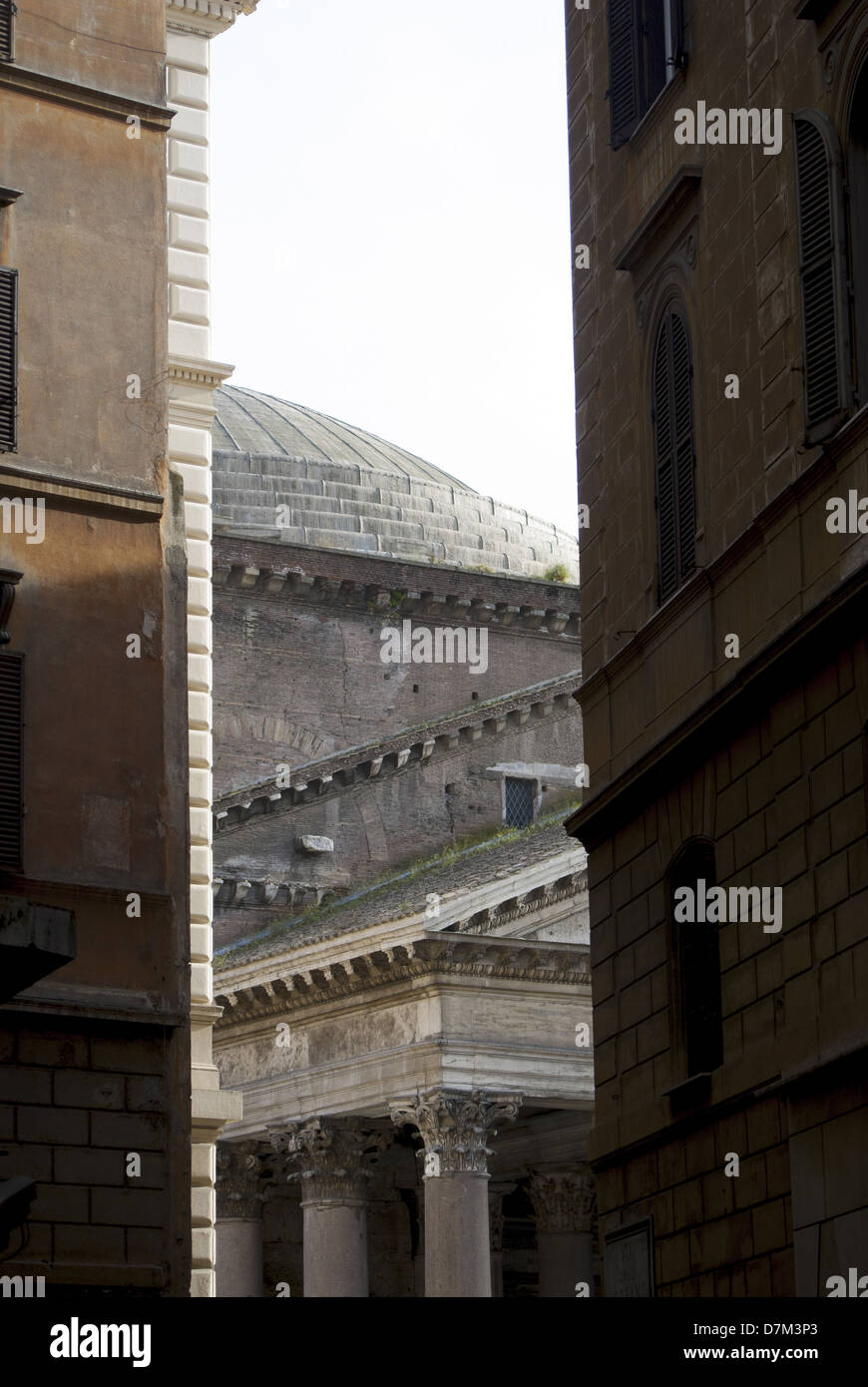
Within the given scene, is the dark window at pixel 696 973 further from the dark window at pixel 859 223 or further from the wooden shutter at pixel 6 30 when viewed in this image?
the wooden shutter at pixel 6 30

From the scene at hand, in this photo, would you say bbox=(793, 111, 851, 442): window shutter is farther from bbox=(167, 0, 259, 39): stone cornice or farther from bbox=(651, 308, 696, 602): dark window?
bbox=(167, 0, 259, 39): stone cornice

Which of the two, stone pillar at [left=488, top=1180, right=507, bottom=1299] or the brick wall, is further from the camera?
stone pillar at [left=488, top=1180, right=507, bottom=1299]

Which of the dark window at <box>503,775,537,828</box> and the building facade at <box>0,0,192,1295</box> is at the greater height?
the dark window at <box>503,775,537,828</box>

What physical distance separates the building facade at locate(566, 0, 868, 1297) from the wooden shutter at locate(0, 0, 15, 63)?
3.80 m

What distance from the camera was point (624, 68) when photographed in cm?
1611

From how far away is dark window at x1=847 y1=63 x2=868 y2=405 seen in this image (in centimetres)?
1242

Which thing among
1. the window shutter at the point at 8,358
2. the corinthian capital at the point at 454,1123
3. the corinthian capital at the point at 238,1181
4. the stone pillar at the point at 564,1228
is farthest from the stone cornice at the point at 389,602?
the window shutter at the point at 8,358

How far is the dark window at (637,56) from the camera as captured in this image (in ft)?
50.8

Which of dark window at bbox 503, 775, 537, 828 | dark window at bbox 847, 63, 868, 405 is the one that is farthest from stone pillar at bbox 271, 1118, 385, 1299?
dark window at bbox 847, 63, 868, 405

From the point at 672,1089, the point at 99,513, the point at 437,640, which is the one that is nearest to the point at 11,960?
the point at 672,1089

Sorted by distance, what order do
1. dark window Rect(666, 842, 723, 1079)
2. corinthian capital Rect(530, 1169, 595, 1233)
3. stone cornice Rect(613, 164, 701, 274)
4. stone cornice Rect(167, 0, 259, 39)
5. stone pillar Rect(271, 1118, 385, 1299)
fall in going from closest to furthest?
dark window Rect(666, 842, 723, 1079)
stone cornice Rect(613, 164, 701, 274)
stone cornice Rect(167, 0, 259, 39)
stone pillar Rect(271, 1118, 385, 1299)
corinthian capital Rect(530, 1169, 595, 1233)

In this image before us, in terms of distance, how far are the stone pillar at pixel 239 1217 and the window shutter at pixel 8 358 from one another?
16260mm

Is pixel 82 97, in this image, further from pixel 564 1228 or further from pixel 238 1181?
pixel 564 1228

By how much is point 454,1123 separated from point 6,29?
14.7 metres
